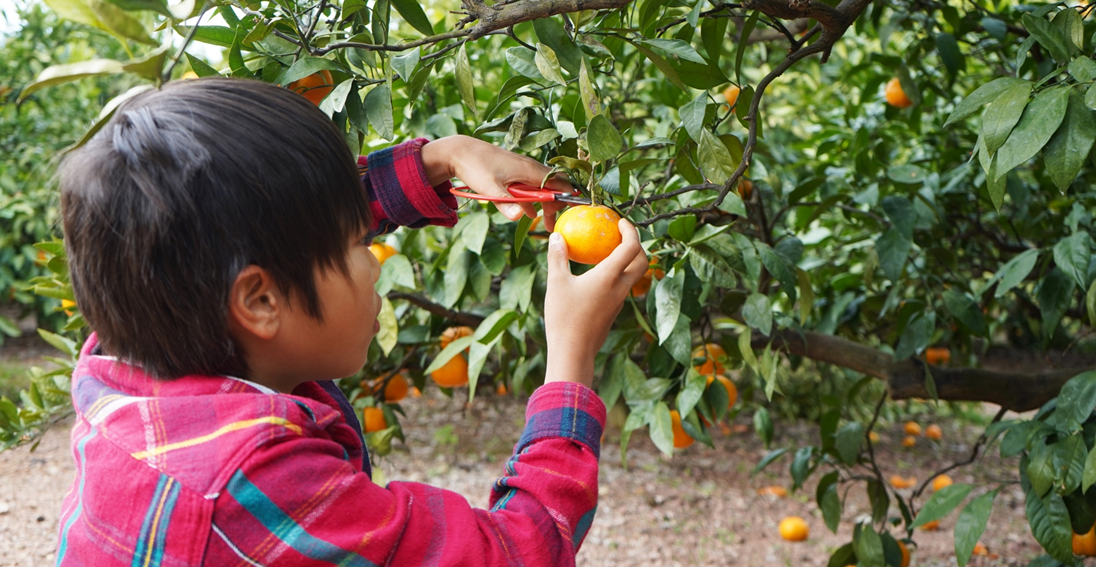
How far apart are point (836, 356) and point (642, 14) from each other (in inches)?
37.9

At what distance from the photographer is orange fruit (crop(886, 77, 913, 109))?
1766 mm

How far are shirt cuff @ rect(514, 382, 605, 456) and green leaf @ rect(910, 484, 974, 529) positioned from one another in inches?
30.4

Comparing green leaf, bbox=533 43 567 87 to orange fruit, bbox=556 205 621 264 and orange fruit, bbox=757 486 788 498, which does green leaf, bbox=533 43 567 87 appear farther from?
orange fruit, bbox=757 486 788 498

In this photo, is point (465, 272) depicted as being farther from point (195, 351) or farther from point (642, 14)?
point (195, 351)

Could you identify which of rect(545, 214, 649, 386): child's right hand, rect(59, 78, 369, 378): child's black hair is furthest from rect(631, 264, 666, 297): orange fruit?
rect(59, 78, 369, 378): child's black hair

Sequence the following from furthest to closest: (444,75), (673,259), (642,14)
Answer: (444,75) → (673,259) → (642,14)

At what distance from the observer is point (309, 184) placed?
624mm

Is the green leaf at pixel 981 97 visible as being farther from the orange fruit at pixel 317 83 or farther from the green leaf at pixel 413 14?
the orange fruit at pixel 317 83

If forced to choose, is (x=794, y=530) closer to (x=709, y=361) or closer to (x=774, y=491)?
(x=774, y=491)

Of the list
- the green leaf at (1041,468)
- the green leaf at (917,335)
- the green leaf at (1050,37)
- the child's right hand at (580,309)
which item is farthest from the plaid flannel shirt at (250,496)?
the green leaf at (917,335)

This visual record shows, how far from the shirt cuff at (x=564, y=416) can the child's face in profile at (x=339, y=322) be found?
0.16 m

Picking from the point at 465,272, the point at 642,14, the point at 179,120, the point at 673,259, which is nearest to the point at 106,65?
the point at 179,120

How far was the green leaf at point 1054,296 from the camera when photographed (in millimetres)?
1319

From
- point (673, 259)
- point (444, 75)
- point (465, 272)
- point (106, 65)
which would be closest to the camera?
point (106, 65)
